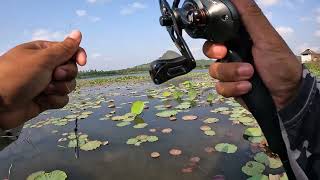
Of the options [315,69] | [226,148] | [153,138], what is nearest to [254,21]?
[226,148]

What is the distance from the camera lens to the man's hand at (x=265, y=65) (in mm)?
1227

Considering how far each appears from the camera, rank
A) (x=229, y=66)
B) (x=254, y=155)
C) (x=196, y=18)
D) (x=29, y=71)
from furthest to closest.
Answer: (x=254, y=155), (x=29, y=71), (x=229, y=66), (x=196, y=18)

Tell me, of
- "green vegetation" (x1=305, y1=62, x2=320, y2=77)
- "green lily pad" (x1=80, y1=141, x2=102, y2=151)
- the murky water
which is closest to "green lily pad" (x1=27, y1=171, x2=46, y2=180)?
the murky water

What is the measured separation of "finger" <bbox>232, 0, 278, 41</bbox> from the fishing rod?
23 mm

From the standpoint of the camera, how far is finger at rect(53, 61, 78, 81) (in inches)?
68.1

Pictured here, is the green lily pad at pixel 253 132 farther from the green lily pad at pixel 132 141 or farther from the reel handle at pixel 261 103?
the reel handle at pixel 261 103

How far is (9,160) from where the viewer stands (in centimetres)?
383

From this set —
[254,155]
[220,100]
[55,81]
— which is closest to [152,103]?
[220,100]

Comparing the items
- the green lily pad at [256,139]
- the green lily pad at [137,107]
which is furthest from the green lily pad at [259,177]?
the green lily pad at [137,107]

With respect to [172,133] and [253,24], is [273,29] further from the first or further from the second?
[172,133]

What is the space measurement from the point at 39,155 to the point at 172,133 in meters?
1.62

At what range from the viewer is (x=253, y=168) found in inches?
119

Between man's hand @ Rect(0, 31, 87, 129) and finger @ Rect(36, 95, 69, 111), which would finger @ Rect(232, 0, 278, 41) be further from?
finger @ Rect(36, 95, 69, 111)

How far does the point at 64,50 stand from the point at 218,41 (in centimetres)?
83
